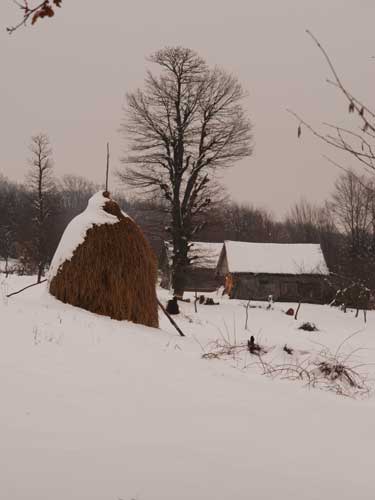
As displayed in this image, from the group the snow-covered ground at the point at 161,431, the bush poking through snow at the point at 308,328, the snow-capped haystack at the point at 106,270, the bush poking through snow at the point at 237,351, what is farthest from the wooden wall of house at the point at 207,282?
the snow-covered ground at the point at 161,431

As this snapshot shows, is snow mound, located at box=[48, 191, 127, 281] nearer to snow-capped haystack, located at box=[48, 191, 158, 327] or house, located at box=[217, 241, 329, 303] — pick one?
snow-capped haystack, located at box=[48, 191, 158, 327]

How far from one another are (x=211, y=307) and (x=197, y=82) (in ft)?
44.1

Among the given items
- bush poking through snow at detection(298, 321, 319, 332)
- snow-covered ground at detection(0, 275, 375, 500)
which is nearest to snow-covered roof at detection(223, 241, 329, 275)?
bush poking through snow at detection(298, 321, 319, 332)

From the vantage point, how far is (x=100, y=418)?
2.84m

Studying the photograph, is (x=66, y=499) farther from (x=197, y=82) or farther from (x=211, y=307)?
(x=197, y=82)

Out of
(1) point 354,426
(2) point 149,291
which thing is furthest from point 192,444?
(2) point 149,291

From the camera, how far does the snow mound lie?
8898 millimetres

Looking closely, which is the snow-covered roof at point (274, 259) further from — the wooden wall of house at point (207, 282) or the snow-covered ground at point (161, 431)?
the snow-covered ground at point (161, 431)

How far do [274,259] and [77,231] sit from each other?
28305 millimetres

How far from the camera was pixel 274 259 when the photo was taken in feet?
117

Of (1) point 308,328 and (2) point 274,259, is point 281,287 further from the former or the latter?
(1) point 308,328

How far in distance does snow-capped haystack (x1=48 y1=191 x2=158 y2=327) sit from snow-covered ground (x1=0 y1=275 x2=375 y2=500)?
135 inches

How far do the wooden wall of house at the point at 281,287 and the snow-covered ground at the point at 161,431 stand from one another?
29.3 metres

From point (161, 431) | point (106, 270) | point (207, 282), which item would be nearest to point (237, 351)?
point (106, 270)
